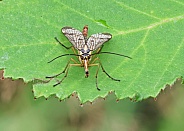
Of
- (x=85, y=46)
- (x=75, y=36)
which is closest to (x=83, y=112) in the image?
(x=85, y=46)

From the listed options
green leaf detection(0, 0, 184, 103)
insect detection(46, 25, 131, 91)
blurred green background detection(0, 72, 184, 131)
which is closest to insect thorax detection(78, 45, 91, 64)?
insect detection(46, 25, 131, 91)

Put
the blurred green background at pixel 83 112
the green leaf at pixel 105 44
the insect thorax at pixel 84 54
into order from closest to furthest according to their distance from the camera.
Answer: the green leaf at pixel 105 44 → the insect thorax at pixel 84 54 → the blurred green background at pixel 83 112

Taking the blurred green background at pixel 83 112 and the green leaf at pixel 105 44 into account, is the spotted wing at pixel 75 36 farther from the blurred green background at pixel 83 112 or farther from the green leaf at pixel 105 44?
the blurred green background at pixel 83 112

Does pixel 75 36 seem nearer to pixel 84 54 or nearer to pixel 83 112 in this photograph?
pixel 84 54

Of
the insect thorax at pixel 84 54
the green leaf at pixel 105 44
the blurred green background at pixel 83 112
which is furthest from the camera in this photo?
the blurred green background at pixel 83 112

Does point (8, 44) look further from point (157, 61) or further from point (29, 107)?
point (29, 107)

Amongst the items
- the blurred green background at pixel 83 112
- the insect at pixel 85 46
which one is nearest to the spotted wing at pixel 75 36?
the insect at pixel 85 46

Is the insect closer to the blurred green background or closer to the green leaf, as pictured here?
the green leaf
